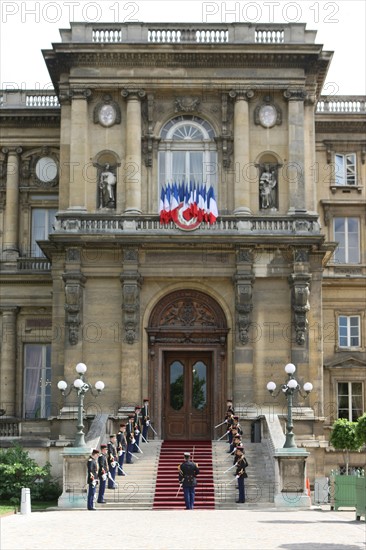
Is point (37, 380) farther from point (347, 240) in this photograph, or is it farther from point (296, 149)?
point (347, 240)

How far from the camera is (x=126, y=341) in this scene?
44.9m

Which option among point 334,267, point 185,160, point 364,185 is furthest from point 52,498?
point 364,185

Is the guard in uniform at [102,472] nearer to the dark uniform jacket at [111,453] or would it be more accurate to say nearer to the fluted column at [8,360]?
the dark uniform jacket at [111,453]

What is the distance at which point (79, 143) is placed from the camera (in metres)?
46.5

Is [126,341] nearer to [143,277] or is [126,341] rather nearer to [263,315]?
[143,277]

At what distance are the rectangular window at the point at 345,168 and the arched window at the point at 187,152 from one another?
9.89 metres

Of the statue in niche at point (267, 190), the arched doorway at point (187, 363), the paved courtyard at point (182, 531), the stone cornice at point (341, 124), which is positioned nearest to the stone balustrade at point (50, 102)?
the stone cornice at point (341, 124)

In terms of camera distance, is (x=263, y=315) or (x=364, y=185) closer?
(x=263, y=315)

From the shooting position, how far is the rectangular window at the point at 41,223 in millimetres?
52875

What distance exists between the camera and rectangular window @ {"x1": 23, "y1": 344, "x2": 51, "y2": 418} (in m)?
50.8

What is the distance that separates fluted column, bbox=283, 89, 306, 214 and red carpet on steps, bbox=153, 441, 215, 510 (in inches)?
428

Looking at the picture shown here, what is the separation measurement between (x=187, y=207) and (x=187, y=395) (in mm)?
8035

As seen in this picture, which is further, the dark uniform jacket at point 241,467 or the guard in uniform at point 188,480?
the dark uniform jacket at point 241,467

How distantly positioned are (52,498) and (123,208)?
41.1 ft
